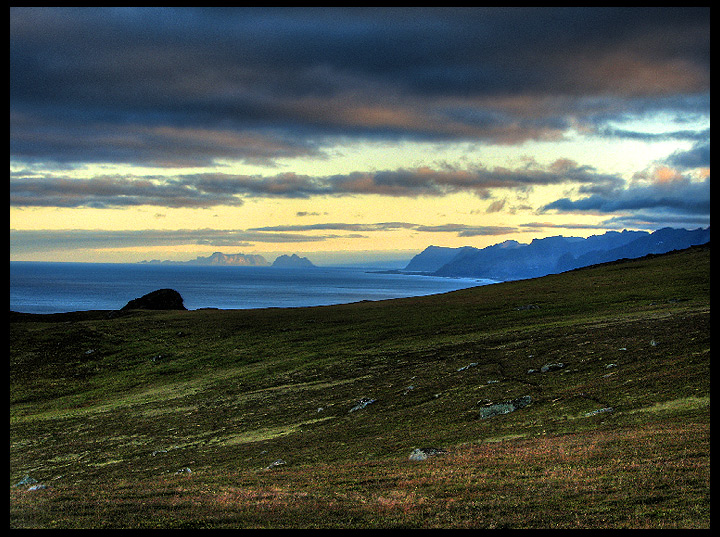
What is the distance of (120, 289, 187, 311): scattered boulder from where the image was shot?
5758 inches

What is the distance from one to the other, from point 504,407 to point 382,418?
33.1ft

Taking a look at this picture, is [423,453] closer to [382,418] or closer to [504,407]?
[504,407]

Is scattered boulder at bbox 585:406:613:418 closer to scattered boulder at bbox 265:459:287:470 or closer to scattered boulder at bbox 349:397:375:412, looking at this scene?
scattered boulder at bbox 349:397:375:412

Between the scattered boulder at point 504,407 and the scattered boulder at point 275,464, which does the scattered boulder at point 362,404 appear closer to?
the scattered boulder at point 504,407

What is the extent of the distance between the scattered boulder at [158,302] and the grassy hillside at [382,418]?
37.0 meters

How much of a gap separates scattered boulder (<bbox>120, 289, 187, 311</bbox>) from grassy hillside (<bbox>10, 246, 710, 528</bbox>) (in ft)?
121

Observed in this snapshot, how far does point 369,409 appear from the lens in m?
48.0

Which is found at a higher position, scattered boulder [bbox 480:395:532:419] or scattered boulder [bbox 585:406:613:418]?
scattered boulder [bbox 585:406:613:418]

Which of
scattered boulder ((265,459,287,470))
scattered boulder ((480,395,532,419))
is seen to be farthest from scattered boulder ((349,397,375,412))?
scattered boulder ((265,459,287,470))

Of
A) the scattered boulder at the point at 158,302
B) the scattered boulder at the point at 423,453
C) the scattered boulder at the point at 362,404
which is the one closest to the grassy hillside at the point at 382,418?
the scattered boulder at the point at 362,404

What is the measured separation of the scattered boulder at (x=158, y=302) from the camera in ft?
480

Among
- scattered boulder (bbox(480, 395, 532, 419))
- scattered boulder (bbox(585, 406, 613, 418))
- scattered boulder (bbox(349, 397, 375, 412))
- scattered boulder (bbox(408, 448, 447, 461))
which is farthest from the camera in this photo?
scattered boulder (bbox(349, 397, 375, 412))
